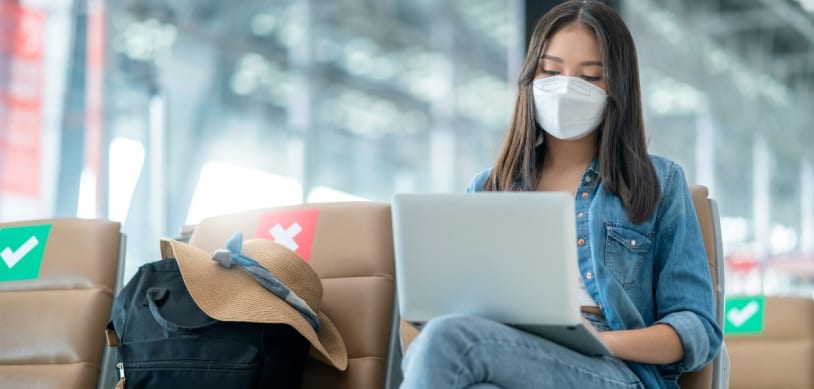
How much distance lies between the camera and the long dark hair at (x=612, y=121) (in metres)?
2.00

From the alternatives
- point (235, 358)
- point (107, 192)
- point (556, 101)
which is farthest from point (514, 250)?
point (107, 192)

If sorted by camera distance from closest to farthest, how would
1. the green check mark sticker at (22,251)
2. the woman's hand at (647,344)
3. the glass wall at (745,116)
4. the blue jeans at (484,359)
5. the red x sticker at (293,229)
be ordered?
the blue jeans at (484,359) → the woman's hand at (647,344) → the red x sticker at (293,229) → the green check mark sticker at (22,251) → the glass wall at (745,116)

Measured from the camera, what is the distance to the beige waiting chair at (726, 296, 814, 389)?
3279mm

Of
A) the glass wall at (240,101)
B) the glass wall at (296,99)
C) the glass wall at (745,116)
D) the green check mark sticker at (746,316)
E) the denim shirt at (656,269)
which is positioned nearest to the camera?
the denim shirt at (656,269)

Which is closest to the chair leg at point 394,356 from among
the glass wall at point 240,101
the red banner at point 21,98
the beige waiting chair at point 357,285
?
the beige waiting chair at point 357,285

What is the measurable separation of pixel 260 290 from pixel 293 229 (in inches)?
14.7

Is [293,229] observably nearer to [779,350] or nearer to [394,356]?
[394,356]

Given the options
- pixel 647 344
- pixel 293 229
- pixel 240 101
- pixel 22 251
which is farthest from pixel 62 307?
pixel 240 101

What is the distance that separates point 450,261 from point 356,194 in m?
5.33

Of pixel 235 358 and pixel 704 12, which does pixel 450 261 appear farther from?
pixel 704 12

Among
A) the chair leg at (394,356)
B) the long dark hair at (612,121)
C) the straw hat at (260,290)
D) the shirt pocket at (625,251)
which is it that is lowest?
the chair leg at (394,356)

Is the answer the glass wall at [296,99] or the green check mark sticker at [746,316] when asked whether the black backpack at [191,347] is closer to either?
the green check mark sticker at [746,316]

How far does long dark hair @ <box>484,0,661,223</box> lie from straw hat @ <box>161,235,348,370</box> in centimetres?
47

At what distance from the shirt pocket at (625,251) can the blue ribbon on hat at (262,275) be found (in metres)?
0.63
